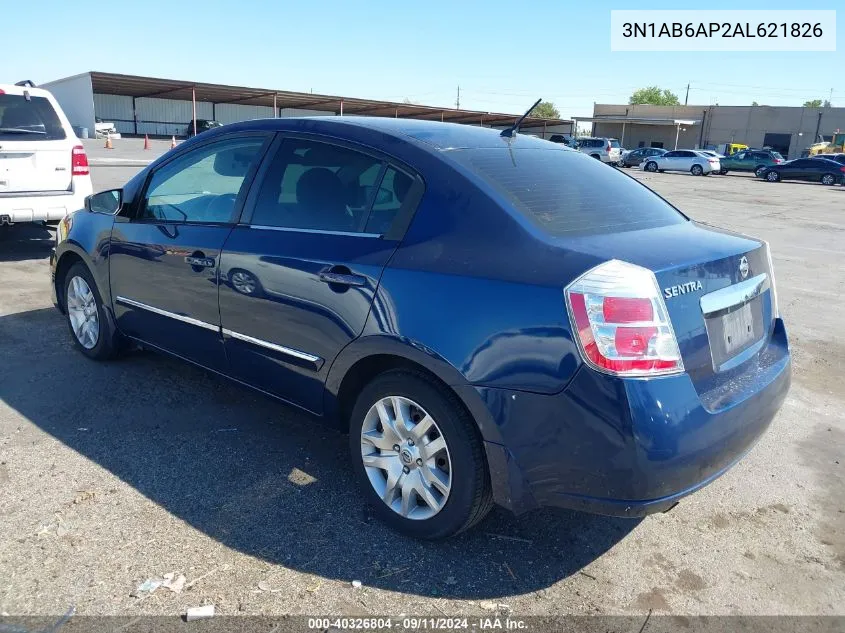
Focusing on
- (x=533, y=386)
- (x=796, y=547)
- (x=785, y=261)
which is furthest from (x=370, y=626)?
(x=785, y=261)

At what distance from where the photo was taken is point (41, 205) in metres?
7.87

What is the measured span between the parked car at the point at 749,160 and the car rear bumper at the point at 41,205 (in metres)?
41.4

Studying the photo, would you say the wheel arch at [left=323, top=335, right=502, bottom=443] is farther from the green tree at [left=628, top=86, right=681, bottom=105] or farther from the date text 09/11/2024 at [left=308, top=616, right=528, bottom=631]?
the green tree at [left=628, top=86, right=681, bottom=105]

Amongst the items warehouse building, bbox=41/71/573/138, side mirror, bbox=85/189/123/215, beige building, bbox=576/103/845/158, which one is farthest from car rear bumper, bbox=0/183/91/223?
beige building, bbox=576/103/845/158

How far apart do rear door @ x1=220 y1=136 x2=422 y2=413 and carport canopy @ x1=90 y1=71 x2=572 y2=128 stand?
115 ft

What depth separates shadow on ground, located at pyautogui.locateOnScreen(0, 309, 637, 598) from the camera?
9.23ft

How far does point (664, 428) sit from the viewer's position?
2.36 meters

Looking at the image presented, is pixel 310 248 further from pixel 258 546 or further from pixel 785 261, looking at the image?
pixel 785 261

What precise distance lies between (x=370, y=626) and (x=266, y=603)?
399 mm

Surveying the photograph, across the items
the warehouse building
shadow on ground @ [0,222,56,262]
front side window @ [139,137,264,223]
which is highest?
the warehouse building

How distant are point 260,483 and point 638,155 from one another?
148 feet

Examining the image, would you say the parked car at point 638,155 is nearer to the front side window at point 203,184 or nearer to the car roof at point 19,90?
the car roof at point 19,90

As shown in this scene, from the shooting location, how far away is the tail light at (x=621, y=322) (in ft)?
7.73

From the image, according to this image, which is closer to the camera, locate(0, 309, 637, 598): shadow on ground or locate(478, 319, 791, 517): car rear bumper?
locate(478, 319, 791, 517): car rear bumper
